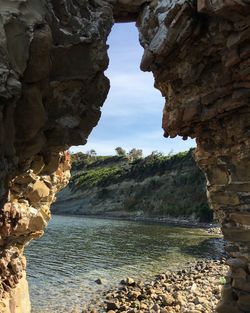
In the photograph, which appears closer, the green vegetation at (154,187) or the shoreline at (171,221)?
the shoreline at (171,221)

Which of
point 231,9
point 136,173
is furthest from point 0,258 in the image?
point 136,173

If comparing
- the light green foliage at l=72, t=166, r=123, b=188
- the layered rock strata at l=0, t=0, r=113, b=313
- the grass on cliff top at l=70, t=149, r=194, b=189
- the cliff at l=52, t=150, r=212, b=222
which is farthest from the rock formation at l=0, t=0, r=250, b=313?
the light green foliage at l=72, t=166, r=123, b=188

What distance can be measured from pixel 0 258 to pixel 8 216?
194 cm

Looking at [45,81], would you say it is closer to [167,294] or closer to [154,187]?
[167,294]

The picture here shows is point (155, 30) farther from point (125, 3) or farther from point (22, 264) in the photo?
point (22, 264)

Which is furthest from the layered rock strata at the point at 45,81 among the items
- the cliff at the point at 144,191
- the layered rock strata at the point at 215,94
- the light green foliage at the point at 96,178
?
the light green foliage at the point at 96,178

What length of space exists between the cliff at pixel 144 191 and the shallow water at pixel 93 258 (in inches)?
989

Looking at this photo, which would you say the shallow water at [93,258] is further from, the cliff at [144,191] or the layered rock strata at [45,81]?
the cliff at [144,191]

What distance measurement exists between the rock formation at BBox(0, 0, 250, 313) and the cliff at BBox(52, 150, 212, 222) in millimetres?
59792

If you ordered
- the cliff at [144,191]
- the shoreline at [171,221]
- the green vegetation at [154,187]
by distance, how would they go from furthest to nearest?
the cliff at [144,191], the green vegetation at [154,187], the shoreline at [171,221]

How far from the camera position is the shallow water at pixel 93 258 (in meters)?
24.6

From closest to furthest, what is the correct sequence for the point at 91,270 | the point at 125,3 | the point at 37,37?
1. the point at 37,37
2. the point at 125,3
3. the point at 91,270

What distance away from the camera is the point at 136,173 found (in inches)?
3890

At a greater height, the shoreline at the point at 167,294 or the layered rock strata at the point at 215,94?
the layered rock strata at the point at 215,94
